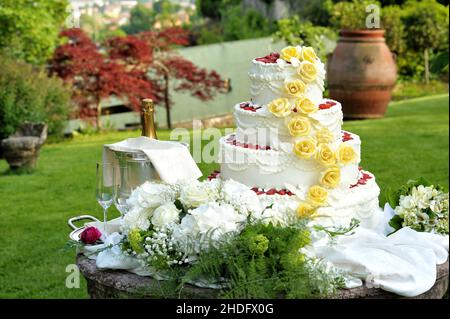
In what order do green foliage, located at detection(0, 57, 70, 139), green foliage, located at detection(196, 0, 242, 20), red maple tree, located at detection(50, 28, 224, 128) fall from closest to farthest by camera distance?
green foliage, located at detection(0, 57, 70, 139), red maple tree, located at detection(50, 28, 224, 128), green foliage, located at detection(196, 0, 242, 20)

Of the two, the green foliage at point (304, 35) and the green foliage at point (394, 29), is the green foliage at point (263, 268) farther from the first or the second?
the green foliage at point (394, 29)

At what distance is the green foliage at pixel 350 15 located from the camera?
16.8 m

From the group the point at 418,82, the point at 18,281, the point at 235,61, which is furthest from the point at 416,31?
the point at 18,281

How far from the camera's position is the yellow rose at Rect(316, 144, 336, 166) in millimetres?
4078

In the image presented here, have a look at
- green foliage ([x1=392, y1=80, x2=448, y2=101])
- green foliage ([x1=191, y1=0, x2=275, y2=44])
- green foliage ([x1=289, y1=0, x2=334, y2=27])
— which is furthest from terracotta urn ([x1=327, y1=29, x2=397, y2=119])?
green foliage ([x1=191, y1=0, x2=275, y2=44])

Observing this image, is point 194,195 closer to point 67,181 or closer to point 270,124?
point 270,124

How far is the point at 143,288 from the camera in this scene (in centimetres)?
368

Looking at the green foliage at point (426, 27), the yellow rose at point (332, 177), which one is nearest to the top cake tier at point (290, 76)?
the yellow rose at point (332, 177)

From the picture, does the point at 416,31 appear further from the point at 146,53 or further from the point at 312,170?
the point at 312,170

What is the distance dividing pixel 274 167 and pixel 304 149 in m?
0.19

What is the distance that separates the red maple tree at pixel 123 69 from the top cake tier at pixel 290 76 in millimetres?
8444

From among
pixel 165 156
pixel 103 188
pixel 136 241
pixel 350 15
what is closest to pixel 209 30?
pixel 350 15

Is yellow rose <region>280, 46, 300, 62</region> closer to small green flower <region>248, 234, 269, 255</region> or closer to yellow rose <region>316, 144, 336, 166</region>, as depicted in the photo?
yellow rose <region>316, 144, 336, 166</region>

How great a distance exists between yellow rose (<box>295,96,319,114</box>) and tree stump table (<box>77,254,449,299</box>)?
975 millimetres
